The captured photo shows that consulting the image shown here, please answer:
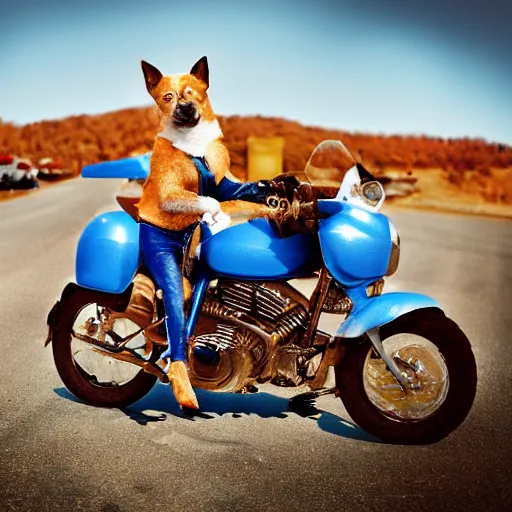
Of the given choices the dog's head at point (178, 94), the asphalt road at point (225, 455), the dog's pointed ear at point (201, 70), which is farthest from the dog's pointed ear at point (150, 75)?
the asphalt road at point (225, 455)

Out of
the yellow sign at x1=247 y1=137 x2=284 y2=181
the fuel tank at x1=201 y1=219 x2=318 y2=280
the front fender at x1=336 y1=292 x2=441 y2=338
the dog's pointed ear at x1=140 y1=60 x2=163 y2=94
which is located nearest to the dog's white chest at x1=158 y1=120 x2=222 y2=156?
the dog's pointed ear at x1=140 y1=60 x2=163 y2=94

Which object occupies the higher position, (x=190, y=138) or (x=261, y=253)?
(x=190, y=138)

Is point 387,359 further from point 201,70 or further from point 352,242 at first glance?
point 201,70

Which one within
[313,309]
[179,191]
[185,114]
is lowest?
[313,309]

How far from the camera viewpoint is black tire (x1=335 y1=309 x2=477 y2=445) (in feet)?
9.41

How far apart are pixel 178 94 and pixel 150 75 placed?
0.50ft

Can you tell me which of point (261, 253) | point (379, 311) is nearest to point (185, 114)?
point (261, 253)

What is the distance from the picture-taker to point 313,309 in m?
3.00

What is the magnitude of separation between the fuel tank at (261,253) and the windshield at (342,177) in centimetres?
24

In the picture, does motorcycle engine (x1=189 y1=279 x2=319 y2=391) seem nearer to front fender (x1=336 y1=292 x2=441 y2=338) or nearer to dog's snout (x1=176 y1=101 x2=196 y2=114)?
front fender (x1=336 y1=292 x2=441 y2=338)

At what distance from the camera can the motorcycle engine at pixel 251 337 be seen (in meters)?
3.03

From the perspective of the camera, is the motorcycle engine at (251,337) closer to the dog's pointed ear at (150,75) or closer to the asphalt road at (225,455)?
the asphalt road at (225,455)

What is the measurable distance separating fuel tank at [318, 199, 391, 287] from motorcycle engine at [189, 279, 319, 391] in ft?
0.92

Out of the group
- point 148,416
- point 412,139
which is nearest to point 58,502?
point 148,416
